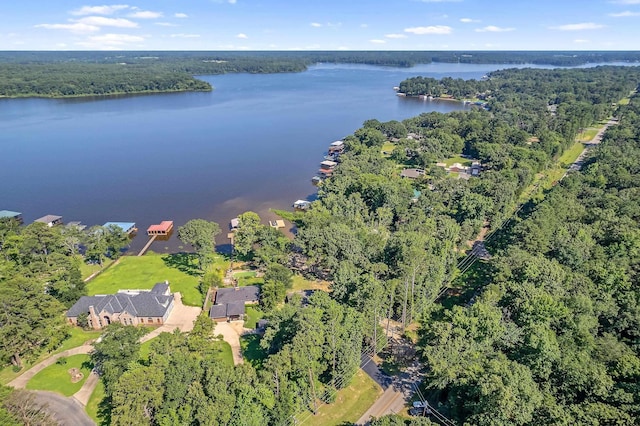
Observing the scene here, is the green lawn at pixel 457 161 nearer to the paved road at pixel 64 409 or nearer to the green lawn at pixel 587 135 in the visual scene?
the green lawn at pixel 587 135

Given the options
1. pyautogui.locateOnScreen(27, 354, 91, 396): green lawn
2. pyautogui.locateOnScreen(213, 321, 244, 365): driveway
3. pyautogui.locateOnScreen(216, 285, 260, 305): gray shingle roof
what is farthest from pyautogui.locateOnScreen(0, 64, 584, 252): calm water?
pyautogui.locateOnScreen(27, 354, 91, 396): green lawn

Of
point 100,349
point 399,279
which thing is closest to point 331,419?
point 399,279

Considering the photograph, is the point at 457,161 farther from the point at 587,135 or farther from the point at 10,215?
the point at 10,215

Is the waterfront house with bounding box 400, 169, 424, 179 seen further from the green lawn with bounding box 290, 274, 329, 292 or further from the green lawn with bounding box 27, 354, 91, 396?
the green lawn with bounding box 27, 354, 91, 396

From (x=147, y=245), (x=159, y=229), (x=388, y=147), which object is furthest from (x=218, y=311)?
(x=388, y=147)

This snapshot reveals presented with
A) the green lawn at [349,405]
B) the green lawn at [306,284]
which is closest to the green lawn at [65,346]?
the green lawn at [306,284]
